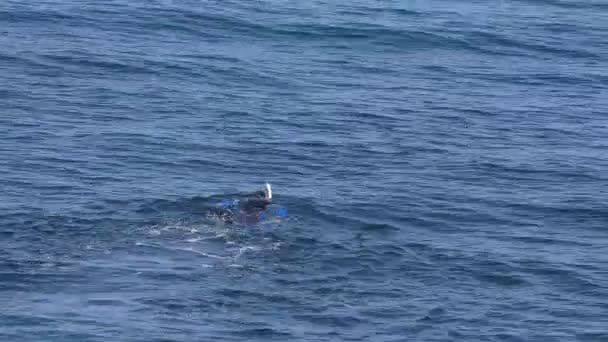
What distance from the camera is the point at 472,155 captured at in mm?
66625

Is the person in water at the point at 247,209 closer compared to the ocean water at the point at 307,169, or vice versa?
the ocean water at the point at 307,169

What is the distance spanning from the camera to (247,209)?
2140 inches

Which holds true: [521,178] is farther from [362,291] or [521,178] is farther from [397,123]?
[362,291]

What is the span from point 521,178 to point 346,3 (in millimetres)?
35703

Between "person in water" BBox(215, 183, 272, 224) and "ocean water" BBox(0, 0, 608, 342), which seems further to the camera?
"person in water" BBox(215, 183, 272, 224)

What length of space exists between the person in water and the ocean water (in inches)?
34.7

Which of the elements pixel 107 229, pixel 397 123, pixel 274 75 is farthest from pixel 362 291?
pixel 274 75

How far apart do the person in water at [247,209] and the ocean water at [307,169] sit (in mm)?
882

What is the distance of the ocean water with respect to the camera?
4678 cm

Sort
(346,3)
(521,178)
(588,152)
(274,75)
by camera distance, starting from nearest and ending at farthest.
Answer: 1. (521,178)
2. (588,152)
3. (274,75)
4. (346,3)

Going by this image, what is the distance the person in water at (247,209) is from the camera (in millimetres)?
53969

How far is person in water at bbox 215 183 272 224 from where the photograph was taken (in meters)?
54.0

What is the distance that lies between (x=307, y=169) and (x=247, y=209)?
9.34 meters

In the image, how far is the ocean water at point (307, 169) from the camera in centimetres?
4678
